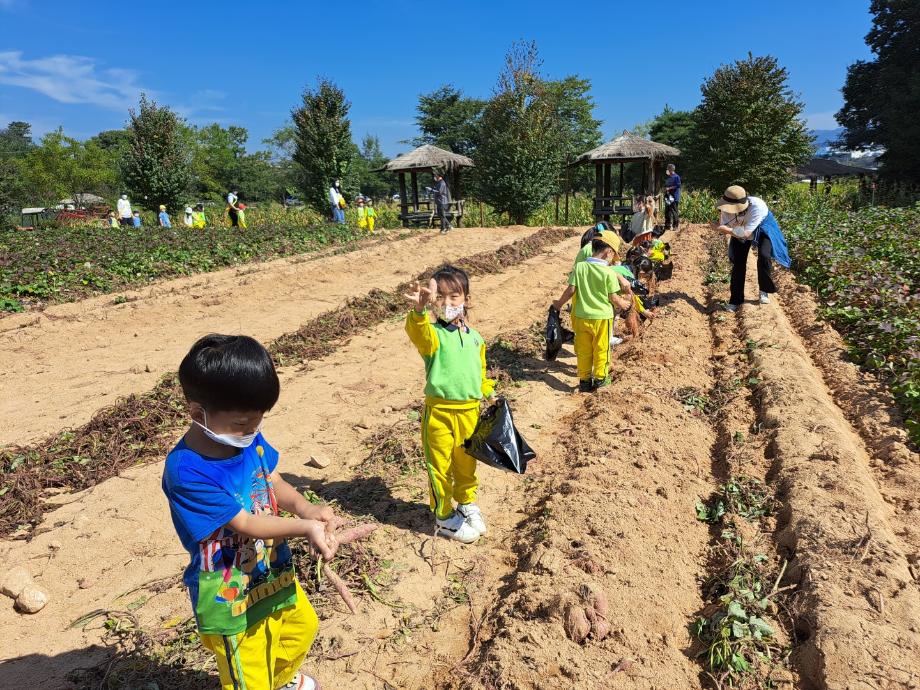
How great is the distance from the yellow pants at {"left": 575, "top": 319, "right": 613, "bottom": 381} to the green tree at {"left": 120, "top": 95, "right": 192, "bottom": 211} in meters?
23.1

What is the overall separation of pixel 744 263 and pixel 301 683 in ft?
25.3

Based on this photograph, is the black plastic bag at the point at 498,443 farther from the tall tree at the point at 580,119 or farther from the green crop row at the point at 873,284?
the tall tree at the point at 580,119

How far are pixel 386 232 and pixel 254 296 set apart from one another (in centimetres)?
988

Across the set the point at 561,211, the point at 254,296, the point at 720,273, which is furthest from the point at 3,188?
the point at 720,273

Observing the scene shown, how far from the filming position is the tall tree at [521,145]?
2070cm

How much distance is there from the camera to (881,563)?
295 cm

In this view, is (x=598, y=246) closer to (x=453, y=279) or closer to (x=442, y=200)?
(x=453, y=279)

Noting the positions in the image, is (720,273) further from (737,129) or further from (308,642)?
(737,129)

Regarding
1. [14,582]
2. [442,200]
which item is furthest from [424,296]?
[442,200]

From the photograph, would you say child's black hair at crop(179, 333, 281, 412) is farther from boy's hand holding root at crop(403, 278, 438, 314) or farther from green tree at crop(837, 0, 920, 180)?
green tree at crop(837, 0, 920, 180)

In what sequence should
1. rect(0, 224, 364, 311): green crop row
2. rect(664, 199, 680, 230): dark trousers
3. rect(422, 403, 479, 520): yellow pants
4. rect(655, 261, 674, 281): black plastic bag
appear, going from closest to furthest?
rect(422, 403, 479, 520): yellow pants
rect(655, 261, 674, 281): black plastic bag
rect(0, 224, 364, 311): green crop row
rect(664, 199, 680, 230): dark trousers

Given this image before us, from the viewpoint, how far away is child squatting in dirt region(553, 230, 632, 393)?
531cm

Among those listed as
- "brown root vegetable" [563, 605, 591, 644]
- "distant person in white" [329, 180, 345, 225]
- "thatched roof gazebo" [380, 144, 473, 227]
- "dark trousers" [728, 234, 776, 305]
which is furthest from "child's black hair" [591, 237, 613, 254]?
"distant person in white" [329, 180, 345, 225]

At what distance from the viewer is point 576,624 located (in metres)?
2.72
